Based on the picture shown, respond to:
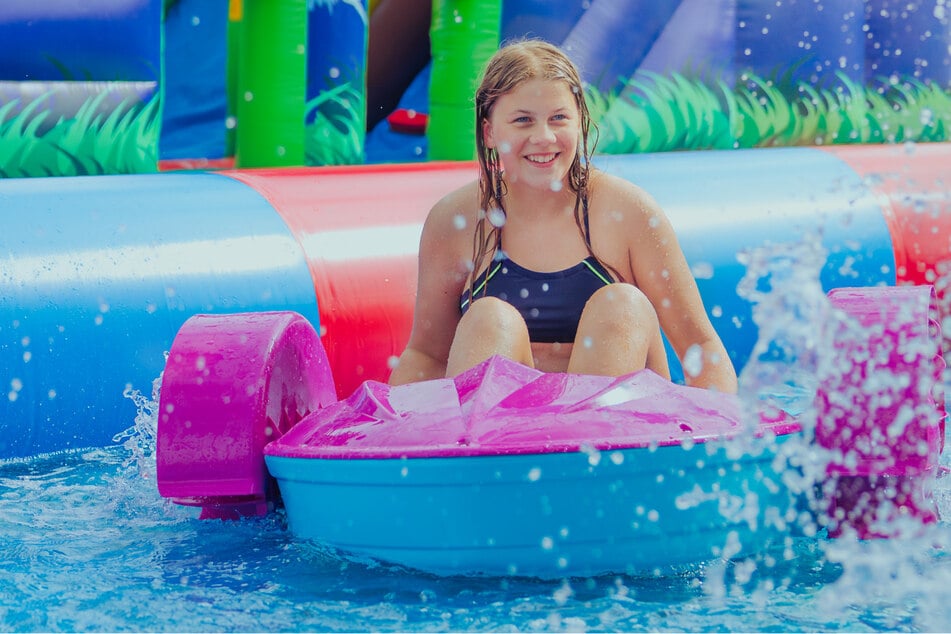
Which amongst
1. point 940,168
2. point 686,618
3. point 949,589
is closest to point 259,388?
point 686,618

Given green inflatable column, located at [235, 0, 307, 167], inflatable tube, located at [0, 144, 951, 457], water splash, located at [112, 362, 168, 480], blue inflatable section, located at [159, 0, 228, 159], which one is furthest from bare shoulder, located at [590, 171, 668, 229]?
blue inflatable section, located at [159, 0, 228, 159]

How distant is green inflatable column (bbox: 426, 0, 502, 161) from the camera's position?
137 inches

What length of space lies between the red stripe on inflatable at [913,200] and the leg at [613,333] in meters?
1.63

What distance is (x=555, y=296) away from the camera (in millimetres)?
2010

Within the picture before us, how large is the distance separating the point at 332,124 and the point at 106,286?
1170 mm

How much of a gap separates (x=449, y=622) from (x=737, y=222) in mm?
1805

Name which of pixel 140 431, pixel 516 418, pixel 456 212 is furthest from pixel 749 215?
pixel 516 418

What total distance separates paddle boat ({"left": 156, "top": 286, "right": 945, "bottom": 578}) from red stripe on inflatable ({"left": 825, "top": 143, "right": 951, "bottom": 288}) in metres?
1.48

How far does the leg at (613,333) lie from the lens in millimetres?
1795

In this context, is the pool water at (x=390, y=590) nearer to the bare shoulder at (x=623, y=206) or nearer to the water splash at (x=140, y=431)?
the water splash at (x=140, y=431)

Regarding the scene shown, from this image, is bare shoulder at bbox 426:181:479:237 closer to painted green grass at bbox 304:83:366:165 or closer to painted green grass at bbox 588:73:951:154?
painted green grass at bbox 304:83:366:165

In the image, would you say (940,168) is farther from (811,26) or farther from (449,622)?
(449,622)

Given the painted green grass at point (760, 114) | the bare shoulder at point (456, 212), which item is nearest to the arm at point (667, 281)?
the bare shoulder at point (456, 212)

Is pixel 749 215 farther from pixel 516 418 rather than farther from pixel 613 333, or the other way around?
pixel 516 418
